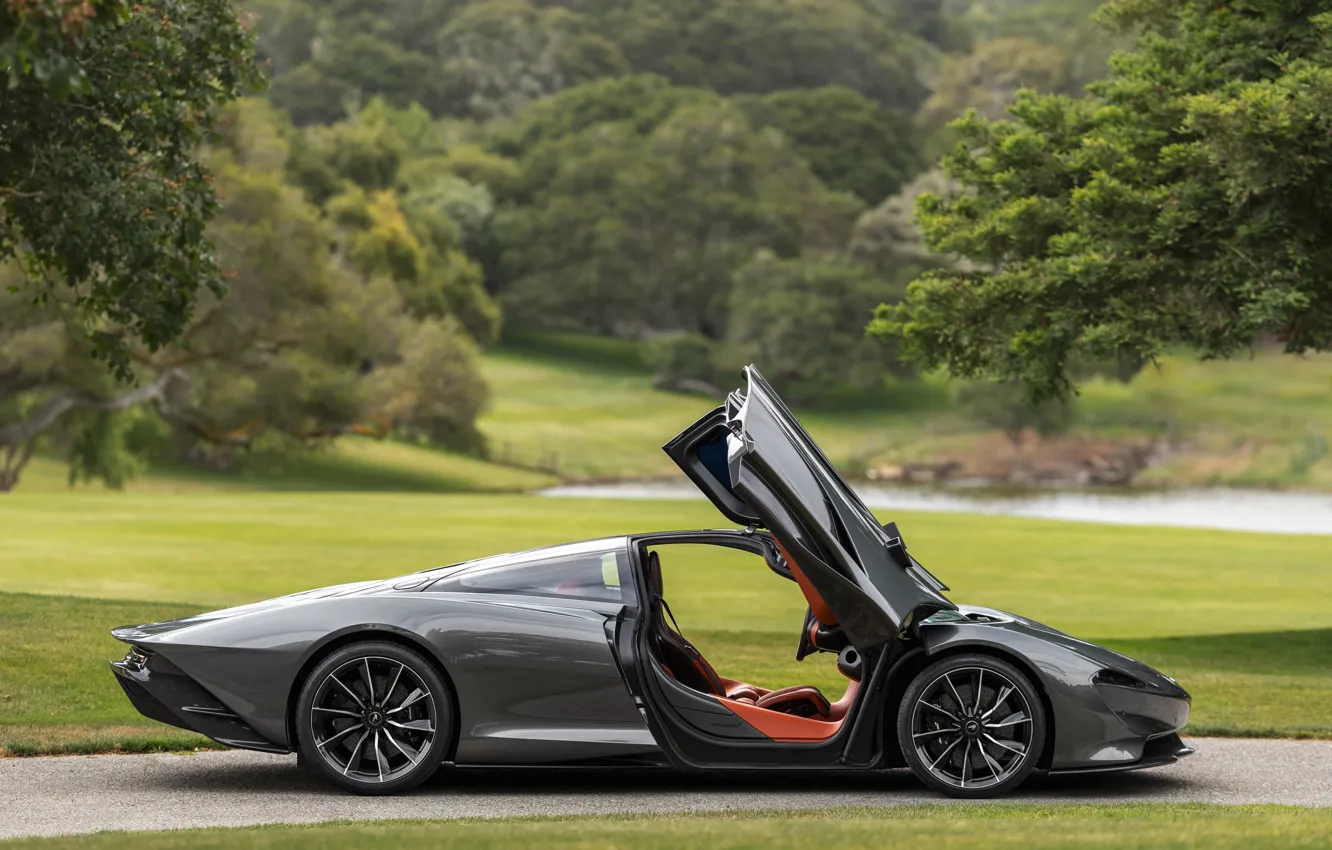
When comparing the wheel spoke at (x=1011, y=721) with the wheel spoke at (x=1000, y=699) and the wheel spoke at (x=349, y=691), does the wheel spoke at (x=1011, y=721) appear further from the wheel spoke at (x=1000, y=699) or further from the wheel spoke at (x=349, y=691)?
the wheel spoke at (x=349, y=691)

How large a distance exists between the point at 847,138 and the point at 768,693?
11366cm

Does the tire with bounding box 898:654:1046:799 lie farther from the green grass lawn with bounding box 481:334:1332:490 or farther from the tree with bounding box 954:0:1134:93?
the tree with bounding box 954:0:1134:93

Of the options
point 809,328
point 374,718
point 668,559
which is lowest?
point 668,559

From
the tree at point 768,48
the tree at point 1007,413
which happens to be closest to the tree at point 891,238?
the tree at point 1007,413

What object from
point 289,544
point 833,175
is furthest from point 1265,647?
point 833,175

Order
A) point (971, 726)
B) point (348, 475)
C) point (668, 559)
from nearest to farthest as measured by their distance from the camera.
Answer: point (971, 726) < point (668, 559) < point (348, 475)

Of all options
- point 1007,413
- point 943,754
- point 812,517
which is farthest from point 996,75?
point 812,517

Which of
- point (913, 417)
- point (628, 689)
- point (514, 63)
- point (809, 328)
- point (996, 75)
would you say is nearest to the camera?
point (628, 689)

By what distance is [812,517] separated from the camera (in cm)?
770

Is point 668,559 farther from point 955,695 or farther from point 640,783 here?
point 955,695

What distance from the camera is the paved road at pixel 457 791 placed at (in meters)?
7.58

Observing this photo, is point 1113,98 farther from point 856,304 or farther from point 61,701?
point 856,304

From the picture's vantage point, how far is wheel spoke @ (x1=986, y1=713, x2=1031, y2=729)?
317 inches

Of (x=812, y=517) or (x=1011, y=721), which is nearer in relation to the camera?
(x=812, y=517)
